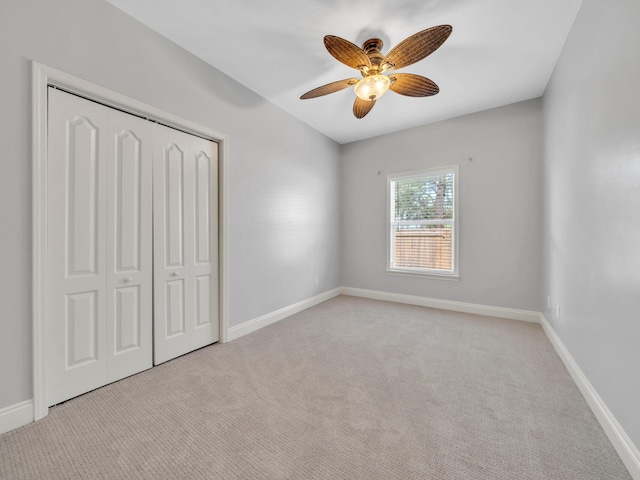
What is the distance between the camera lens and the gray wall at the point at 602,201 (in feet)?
4.22

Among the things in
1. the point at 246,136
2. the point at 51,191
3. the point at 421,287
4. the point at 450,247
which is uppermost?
the point at 246,136

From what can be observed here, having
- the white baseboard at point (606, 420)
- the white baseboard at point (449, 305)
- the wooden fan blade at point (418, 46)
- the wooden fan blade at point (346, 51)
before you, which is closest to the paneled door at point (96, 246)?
the wooden fan blade at point (346, 51)

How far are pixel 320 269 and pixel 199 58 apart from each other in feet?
10.0

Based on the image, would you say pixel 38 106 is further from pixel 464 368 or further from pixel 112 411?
pixel 464 368

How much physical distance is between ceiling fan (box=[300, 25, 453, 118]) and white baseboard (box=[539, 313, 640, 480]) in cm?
240

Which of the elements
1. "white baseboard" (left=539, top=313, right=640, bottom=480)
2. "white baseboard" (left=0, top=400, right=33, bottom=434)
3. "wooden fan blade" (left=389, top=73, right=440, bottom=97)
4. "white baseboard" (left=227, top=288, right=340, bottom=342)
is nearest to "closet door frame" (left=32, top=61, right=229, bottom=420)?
"white baseboard" (left=0, top=400, right=33, bottom=434)

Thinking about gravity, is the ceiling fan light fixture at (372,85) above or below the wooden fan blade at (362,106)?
below

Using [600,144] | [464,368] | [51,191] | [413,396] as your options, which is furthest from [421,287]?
[51,191]

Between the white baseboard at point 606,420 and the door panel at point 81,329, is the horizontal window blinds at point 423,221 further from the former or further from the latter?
the door panel at point 81,329

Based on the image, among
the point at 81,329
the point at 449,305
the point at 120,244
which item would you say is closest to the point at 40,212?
the point at 120,244

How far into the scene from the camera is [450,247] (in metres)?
3.87

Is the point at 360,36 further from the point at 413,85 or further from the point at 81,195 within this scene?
the point at 81,195

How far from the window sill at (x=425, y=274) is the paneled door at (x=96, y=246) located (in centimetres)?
334

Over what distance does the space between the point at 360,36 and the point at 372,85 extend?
40cm
